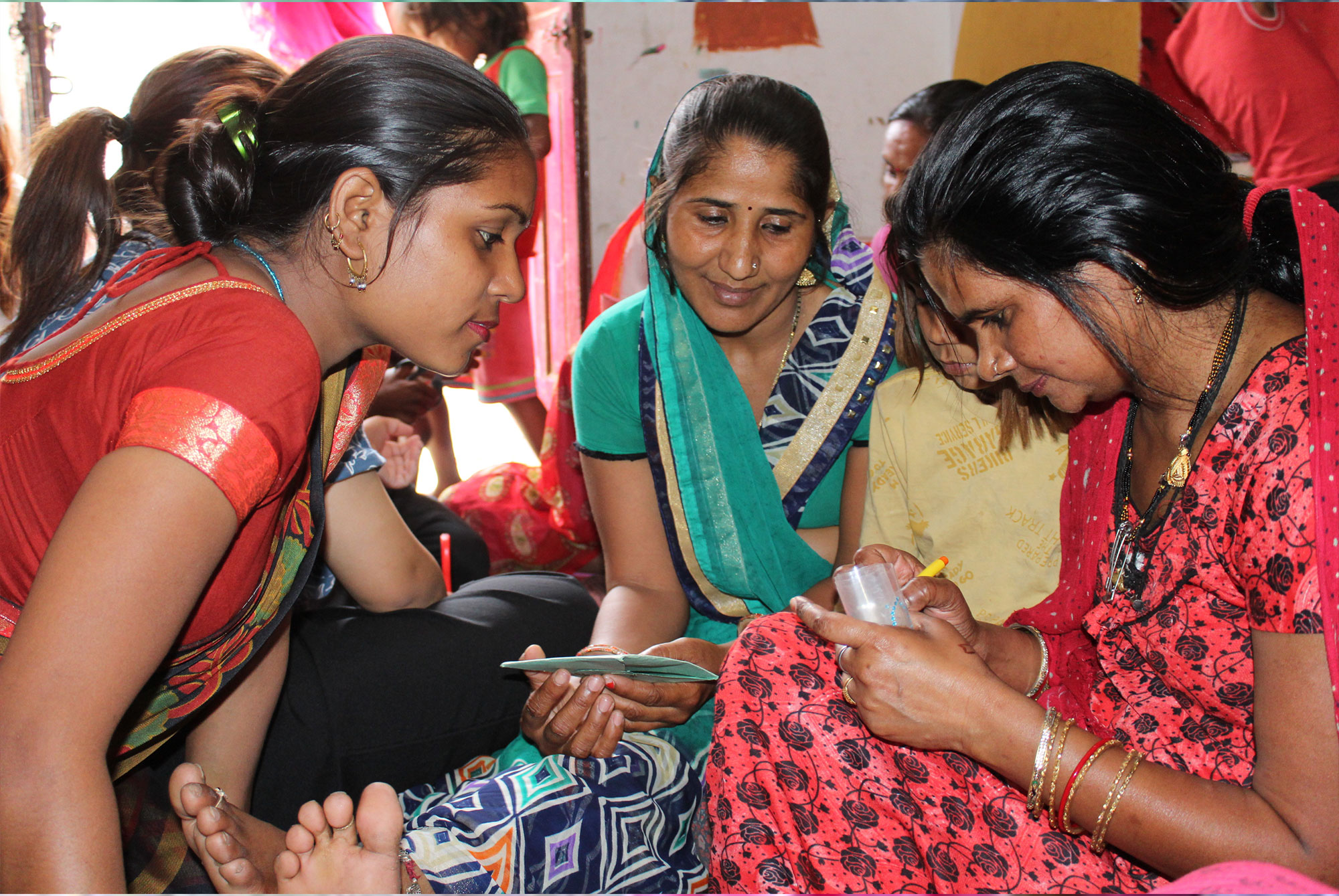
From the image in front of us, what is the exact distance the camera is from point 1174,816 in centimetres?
108

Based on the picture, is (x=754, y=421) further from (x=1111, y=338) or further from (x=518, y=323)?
(x=518, y=323)

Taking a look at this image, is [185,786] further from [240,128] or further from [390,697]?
[240,128]

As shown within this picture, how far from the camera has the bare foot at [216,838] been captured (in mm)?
1207

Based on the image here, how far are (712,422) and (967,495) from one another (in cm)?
52

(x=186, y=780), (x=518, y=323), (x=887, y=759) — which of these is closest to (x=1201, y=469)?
(x=887, y=759)

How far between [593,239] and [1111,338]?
3.13m

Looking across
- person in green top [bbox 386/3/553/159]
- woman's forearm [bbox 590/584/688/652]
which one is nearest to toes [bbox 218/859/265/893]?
woman's forearm [bbox 590/584/688/652]

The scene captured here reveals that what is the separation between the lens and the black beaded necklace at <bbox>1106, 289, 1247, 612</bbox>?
47.0 inches

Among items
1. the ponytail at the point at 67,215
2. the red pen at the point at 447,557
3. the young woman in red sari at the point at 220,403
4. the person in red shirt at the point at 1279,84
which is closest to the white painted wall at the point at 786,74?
the person in red shirt at the point at 1279,84

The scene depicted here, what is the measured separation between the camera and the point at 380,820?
1167 mm

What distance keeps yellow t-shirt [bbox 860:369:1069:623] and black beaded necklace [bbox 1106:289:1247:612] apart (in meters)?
0.23

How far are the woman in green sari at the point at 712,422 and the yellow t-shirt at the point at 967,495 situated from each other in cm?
14

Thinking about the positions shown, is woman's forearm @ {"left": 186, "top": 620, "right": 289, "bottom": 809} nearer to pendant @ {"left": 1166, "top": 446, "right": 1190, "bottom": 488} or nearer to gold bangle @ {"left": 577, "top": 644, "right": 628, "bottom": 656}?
gold bangle @ {"left": 577, "top": 644, "right": 628, "bottom": 656}

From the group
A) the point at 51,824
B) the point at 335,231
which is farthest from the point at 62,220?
the point at 51,824
